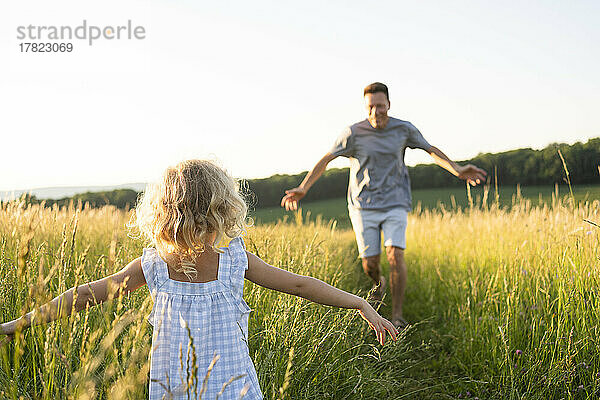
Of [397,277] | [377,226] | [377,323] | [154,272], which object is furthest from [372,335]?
[154,272]

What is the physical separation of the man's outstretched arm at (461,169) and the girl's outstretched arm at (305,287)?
2.87 meters

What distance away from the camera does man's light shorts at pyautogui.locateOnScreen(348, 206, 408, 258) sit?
16.0 feet

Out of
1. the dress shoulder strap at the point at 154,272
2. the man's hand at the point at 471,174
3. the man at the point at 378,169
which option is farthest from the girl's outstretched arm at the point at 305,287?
the man's hand at the point at 471,174

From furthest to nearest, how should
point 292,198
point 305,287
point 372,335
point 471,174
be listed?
point 471,174 < point 292,198 < point 372,335 < point 305,287

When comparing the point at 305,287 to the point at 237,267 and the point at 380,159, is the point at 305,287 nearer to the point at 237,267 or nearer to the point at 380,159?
the point at 237,267

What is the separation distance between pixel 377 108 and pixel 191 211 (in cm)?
346

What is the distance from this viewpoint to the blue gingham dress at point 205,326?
6.12 ft

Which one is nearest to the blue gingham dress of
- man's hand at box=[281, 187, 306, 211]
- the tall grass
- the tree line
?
the tall grass

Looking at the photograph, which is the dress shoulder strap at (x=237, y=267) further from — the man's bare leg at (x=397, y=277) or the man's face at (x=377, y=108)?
the man's face at (x=377, y=108)

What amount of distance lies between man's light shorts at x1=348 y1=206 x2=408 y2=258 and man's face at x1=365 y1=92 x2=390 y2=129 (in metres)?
0.89

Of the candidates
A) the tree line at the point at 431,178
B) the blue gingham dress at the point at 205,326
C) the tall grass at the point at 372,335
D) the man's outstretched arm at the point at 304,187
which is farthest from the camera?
the tree line at the point at 431,178

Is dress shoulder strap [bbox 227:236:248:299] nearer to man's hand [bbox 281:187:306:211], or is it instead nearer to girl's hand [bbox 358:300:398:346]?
girl's hand [bbox 358:300:398:346]

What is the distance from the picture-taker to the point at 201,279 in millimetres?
1967

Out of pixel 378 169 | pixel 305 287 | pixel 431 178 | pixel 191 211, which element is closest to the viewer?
pixel 191 211
